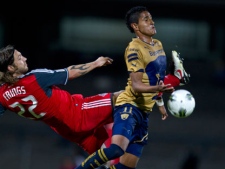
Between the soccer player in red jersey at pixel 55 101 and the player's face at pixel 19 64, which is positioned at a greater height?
the player's face at pixel 19 64

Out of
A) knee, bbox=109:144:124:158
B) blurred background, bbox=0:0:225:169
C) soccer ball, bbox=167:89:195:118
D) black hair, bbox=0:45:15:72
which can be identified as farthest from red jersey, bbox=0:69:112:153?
blurred background, bbox=0:0:225:169

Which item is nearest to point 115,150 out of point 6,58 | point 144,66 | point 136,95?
point 136,95

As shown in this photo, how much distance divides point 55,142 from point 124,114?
497 centimetres

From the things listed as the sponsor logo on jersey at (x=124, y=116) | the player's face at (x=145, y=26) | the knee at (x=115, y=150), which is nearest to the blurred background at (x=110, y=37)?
the player's face at (x=145, y=26)

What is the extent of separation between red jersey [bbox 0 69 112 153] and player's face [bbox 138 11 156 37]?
75cm

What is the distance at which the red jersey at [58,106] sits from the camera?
7.01 meters

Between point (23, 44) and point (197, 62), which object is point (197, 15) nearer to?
point (197, 62)

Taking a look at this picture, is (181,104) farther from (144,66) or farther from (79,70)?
(79,70)

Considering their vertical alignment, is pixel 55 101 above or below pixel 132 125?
above

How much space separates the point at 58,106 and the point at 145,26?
120cm

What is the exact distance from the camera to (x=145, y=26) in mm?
7379

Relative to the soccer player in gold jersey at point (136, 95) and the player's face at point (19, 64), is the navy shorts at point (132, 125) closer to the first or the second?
the soccer player in gold jersey at point (136, 95)

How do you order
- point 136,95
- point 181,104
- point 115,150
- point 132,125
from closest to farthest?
point 115,150, point 132,125, point 136,95, point 181,104

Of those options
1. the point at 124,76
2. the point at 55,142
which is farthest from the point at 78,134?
the point at 124,76
